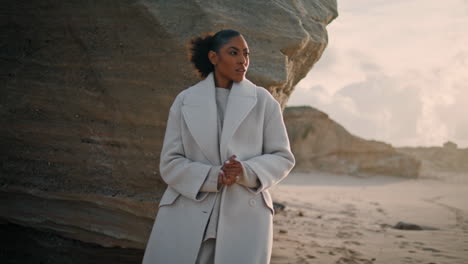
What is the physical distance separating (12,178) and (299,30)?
3.61 m

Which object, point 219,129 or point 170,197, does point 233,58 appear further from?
point 170,197

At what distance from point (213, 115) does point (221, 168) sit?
1.26 ft

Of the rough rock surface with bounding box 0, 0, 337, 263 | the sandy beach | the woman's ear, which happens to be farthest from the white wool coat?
the sandy beach

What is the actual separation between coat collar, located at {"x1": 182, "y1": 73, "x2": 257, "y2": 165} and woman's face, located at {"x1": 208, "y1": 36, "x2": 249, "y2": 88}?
78 millimetres

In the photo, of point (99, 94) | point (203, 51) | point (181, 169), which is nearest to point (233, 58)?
point (203, 51)

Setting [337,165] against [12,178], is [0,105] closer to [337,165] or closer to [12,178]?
[12,178]

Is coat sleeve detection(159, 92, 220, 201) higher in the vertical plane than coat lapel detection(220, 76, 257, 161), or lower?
lower

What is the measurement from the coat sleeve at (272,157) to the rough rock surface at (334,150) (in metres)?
16.2

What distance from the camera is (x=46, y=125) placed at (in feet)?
15.7

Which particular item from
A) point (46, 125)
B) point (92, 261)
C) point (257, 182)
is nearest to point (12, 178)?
point (46, 125)

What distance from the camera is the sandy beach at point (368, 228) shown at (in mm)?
5070

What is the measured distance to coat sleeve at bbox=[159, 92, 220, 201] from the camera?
2607 millimetres

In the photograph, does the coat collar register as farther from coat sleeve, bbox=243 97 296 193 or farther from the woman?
coat sleeve, bbox=243 97 296 193

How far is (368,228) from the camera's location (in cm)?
703
